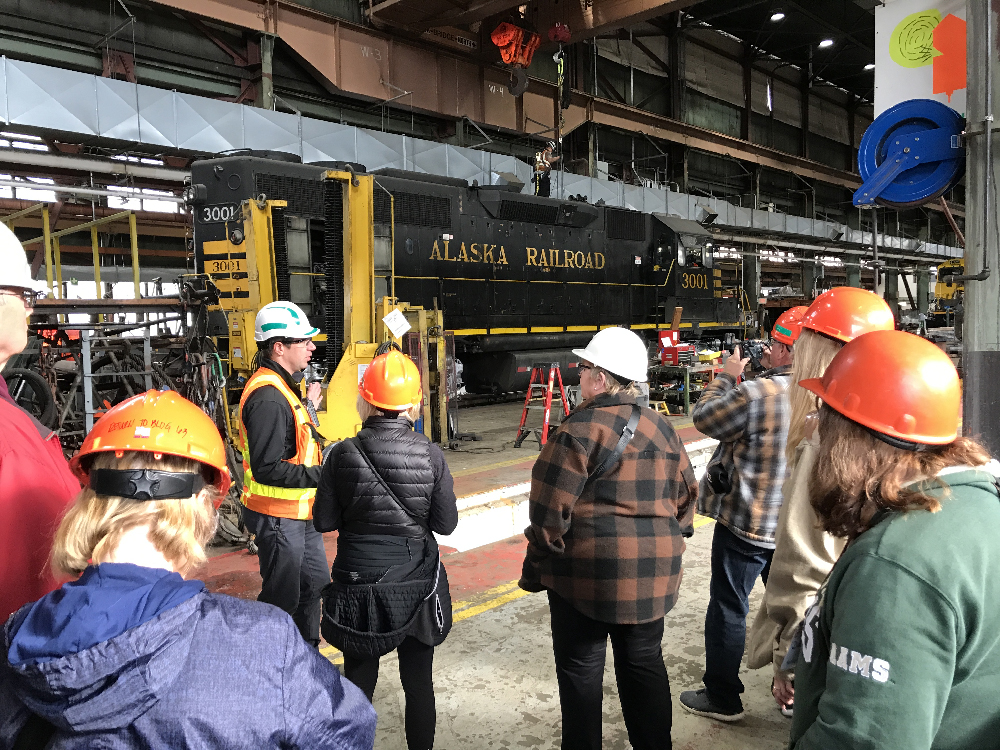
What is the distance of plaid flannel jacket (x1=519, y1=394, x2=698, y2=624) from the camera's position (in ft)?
7.61

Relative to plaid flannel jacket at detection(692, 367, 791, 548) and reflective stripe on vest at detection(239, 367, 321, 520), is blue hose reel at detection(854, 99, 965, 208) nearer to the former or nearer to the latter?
plaid flannel jacket at detection(692, 367, 791, 548)

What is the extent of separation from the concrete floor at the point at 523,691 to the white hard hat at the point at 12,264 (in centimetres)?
228

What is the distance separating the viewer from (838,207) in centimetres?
3288

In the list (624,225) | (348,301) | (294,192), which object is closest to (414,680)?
(348,301)

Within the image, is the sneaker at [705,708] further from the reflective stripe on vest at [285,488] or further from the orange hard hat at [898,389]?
the orange hard hat at [898,389]

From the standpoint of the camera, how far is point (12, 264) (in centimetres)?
169

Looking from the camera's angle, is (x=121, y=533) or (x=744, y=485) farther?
(x=744, y=485)

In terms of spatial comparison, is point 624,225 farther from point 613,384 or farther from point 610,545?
point 610,545

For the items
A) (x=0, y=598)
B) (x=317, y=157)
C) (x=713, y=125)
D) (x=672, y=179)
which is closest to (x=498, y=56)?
(x=317, y=157)

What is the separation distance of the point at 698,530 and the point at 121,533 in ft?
17.3

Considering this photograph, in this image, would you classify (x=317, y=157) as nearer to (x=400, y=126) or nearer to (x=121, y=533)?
(x=400, y=126)

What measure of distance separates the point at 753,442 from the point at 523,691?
1.65m

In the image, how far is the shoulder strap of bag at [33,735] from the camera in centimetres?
101

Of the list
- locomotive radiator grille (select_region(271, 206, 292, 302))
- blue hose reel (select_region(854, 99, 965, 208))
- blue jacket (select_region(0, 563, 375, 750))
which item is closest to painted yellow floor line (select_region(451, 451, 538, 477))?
locomotive radiator grille (select_region(271, 206, 292, 302))
